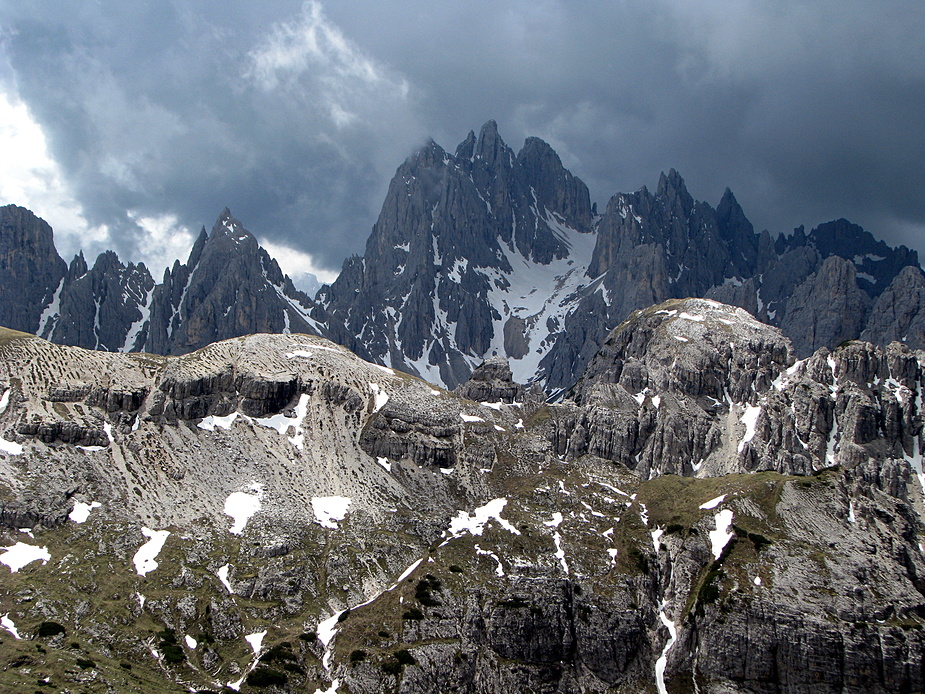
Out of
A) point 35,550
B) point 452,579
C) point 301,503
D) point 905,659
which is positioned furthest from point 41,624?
point 905,659

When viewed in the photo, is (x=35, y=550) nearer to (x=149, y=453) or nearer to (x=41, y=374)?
(x=149, y=453)

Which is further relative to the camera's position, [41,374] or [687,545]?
[41,374]

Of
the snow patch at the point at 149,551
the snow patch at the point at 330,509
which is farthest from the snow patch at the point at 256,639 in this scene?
the snow patch at the point at 330,509

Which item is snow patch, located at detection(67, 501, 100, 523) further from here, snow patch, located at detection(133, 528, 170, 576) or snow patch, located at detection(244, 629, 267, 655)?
snow patch, located at detection(244, 629, 267, 655)

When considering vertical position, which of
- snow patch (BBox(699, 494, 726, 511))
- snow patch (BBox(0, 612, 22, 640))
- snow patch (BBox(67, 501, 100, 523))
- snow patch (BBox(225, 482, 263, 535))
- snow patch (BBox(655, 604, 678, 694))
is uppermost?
snow patch (BBox(699, 494, 726, 511))

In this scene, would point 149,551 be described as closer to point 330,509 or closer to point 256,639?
point 256,639

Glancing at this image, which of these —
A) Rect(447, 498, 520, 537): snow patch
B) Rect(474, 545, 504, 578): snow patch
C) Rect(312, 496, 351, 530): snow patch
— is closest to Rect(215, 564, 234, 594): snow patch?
Rect(312, 496, 351, 530): snow patch

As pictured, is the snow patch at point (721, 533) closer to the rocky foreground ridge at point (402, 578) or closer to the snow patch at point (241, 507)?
the rocky foreground ridge at point (402, 578)

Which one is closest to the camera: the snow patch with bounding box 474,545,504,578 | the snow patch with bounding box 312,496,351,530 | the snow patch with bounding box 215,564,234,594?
the snow patch with bounding box 215,564,234,594

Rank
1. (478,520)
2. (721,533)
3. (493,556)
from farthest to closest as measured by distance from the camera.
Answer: (478,520) < (493,556) < (721,533)

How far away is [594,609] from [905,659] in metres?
56.3

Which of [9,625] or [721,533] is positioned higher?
[721,533]

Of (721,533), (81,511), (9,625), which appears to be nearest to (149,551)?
(81,511)

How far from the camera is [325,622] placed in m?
157
